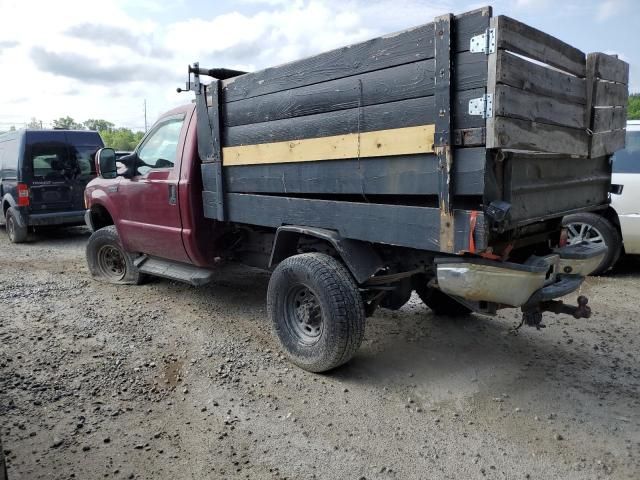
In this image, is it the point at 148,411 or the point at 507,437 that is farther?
the point at 148,411

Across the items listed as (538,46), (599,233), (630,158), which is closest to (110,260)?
(538,46)

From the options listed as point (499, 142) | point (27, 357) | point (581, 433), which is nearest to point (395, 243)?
point (499, 142)

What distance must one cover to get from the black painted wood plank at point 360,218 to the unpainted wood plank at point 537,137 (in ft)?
1.38

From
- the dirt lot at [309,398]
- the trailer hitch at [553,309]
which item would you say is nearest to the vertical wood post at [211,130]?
the dirt lot at [309,398]

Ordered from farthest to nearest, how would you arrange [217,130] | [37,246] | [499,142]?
1. [37,246]
2. [217,130]
3. [499,142]

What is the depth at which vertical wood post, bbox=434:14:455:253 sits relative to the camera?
2.77 m

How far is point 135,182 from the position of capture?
5.32m

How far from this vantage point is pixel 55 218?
30.7 feet

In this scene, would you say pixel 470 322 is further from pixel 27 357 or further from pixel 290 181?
pixel 27 357

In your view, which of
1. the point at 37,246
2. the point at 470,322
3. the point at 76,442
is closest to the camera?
the point at 76,442

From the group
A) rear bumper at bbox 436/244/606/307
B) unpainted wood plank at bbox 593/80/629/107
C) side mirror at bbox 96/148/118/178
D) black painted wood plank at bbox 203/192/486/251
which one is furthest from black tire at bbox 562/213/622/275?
side mirror at bbox 96/148/118/178

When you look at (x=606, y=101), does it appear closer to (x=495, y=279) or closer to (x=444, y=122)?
(x=444, y=122)

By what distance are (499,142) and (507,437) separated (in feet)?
5.36

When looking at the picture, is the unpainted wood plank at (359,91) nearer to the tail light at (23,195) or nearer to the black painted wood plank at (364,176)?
the black painted wood plank at (364,176)
